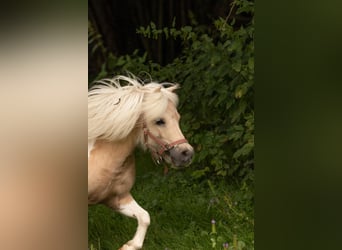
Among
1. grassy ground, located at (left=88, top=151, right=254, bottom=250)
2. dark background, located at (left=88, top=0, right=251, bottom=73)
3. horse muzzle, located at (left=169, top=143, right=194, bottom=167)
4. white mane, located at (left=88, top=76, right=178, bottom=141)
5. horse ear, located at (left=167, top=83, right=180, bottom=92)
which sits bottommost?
grassy ground, located at (left=88, top=151, right=254, bottom=250)

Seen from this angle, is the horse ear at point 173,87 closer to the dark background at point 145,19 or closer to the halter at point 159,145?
the dark background at point 145,19

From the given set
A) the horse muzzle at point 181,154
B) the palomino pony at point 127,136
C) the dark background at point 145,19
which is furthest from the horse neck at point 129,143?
the dark background at point 145,19

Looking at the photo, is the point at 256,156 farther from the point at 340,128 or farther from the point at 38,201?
the point at 38,201

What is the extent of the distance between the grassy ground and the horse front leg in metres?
0.03

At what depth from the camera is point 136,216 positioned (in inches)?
191

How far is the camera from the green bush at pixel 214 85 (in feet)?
15.8

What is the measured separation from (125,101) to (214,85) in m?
0.50

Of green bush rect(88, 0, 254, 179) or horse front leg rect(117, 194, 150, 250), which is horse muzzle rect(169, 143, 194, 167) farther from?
horse front leg rect(117, 194, 150, 250)

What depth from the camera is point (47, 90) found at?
4824 mm

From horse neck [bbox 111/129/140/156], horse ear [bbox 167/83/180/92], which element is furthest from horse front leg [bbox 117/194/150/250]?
horse ear [bbox 167/83/180/92]

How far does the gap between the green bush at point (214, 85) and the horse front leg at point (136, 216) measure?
36 centimetres

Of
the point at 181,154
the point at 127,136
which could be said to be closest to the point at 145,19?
the point at 127,136

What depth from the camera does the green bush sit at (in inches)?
190

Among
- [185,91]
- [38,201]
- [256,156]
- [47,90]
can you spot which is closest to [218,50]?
[185,91]
